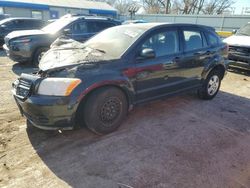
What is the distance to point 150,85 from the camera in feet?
13.1

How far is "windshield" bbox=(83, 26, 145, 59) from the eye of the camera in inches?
147

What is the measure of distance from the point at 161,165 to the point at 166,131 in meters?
0.97

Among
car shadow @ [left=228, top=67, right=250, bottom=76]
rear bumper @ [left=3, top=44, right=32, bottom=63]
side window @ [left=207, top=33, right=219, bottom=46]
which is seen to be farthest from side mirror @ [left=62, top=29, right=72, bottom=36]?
car shadow @ [left=228, top=67, right=250, bottom=76]

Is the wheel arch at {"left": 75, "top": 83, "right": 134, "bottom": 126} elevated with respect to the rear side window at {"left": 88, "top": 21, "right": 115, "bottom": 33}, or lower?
lower

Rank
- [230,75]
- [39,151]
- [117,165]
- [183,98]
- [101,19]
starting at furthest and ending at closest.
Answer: [101,19]
[230,75]
[183,98]
[39,151]
[117,165]

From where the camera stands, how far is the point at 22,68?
25.7 feet

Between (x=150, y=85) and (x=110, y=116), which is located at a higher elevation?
(x=150, y=85)

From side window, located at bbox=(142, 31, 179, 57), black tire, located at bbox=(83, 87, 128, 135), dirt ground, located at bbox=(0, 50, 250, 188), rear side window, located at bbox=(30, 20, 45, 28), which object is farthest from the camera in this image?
rear side window, located at bbox=(30, 20, 45, 28)

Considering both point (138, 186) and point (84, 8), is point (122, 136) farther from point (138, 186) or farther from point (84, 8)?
point (84, 8)

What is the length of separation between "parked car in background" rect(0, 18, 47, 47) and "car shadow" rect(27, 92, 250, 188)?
9001 millimetres

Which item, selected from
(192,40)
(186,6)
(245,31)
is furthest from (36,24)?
(186,6)

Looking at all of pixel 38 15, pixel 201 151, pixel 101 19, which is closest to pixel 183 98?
pixel 201 151

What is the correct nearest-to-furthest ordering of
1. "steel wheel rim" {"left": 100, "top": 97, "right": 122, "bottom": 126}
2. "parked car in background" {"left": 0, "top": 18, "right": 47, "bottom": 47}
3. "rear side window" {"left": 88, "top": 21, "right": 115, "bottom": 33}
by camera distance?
"steel wheel rim" {"left": 100, "top": 97, "right": 122, "bottom": 126} → "rear side window" {"left": 88, "top": 21, "right": 115, "bottom": 33} → "parked car in background" {"left": 0, "top": 18, "right": 47, "bottom": 47}

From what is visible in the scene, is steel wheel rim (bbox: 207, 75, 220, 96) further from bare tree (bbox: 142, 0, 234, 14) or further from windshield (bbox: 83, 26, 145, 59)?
bare tree (bbox: 142, 0, 234, 14)
